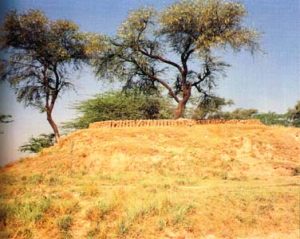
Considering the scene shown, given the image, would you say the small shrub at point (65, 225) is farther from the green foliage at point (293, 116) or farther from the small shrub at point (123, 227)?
the green foliage at point (293, 116)

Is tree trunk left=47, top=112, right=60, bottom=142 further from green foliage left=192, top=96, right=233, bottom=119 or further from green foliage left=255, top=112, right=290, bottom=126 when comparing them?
green foliage left=255, top=112, right=290, bottom=126

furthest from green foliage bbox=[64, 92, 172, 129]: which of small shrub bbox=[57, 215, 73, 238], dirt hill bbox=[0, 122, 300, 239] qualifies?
small shrub bbox=[57, 215, 73, 238]

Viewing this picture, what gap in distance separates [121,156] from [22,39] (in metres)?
3.15

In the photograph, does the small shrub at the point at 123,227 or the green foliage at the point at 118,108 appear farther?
the green foliage at the point at 118,108

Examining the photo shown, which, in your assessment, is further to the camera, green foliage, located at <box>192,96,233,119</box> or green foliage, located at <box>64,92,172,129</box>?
green foliage, located at <box>64,92,172,129</box>

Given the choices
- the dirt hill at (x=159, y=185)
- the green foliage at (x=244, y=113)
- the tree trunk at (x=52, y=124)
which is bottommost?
the dirt hill at (x=159, y=185)

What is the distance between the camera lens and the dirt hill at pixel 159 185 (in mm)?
4840

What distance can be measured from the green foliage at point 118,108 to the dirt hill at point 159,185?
3.86 metres

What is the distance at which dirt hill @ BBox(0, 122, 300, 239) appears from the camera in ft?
15.9

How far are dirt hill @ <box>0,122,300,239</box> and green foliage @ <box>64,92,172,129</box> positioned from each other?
12.7ft

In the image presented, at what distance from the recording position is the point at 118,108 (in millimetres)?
12016

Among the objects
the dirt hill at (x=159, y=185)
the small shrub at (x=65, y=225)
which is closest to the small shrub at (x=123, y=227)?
the dirt hill at (x=159, y=185)

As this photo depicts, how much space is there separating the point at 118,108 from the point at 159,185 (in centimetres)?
653

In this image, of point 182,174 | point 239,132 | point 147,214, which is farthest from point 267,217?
point 239,132
